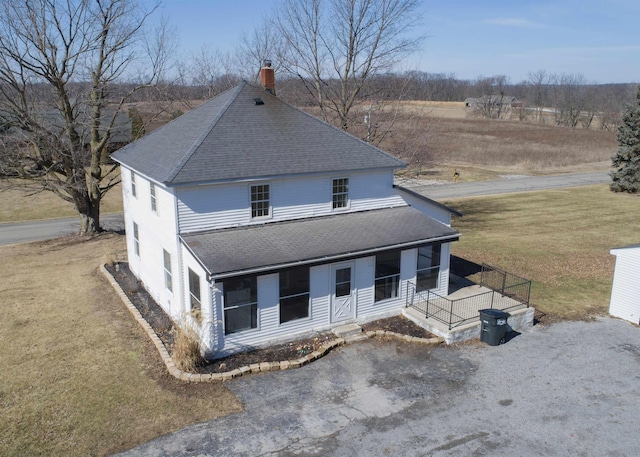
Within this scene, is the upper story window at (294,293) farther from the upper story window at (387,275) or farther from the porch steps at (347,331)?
the upper story window at (387,275)

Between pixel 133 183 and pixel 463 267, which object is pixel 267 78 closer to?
pixel 133 183

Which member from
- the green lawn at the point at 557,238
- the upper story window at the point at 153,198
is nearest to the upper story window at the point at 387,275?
the green lawn at the point at 557,238

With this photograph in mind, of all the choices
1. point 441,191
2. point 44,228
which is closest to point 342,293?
point 44,228

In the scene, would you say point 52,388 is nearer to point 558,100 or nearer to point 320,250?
point 320,250

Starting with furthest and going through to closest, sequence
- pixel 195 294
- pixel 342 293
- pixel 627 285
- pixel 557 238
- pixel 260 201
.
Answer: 1. pixel 557 238
2. pixel 627 285
3. pixel 260 201
4. pixel 342 293
5. pixel 195 294

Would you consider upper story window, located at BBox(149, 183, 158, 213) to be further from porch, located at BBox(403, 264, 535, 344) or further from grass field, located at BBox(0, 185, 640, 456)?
porch, located at BBox(403, 264, 535, 344)

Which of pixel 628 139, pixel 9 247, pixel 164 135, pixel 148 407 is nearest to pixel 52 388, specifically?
pixel 148 407
